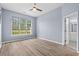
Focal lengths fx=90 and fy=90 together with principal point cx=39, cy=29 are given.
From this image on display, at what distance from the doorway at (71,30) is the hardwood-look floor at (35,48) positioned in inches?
9.9

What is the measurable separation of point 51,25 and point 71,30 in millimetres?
653

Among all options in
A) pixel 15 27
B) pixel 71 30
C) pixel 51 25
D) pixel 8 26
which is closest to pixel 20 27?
pixel 15 27

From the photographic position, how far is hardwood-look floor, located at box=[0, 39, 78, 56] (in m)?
2.57

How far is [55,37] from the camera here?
9.15 ft

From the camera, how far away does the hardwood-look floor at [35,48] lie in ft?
8.44

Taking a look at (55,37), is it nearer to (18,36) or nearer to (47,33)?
(47,33)

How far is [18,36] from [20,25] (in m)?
0.36

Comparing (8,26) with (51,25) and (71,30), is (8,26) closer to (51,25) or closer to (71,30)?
(51,25)

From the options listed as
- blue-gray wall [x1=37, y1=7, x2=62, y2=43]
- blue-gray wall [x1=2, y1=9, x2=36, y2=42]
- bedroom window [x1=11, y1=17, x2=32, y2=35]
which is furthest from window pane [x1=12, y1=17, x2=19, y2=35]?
blue-gray wall [x1=37, y1=7, x2=62, y2=43]

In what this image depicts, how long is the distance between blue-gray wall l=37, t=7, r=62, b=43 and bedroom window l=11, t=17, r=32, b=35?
1.30ft

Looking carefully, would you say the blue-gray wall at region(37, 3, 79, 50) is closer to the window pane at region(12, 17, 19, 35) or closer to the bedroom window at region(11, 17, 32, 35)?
the bedroom window at region(11, 17, 32, 35)

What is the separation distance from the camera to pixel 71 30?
9.39 feet

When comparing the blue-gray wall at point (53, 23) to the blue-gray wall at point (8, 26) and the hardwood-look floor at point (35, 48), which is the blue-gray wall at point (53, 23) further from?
the blue-gray wall at point (8, 26)

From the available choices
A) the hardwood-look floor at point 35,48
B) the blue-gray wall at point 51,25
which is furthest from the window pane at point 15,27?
the blue-gray wall at point 51,25
